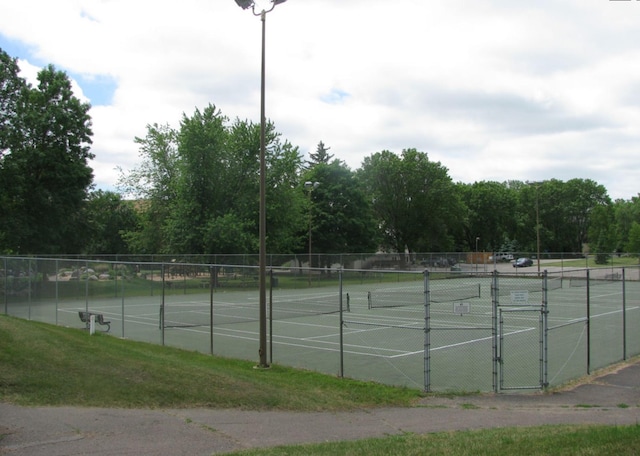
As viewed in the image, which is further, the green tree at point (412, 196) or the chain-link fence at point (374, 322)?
the green tree at point (412, 196)

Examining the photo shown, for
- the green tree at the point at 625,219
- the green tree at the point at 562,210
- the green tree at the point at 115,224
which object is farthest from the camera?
the green tree at the point at 562,210

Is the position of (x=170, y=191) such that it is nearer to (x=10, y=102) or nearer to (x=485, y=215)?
(x=10, y=102)

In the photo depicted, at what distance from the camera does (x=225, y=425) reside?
8328 millimetres

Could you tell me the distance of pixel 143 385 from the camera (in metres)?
10.1

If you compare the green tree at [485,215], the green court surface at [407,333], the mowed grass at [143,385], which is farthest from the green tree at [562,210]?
the mowed grass at [143,385]

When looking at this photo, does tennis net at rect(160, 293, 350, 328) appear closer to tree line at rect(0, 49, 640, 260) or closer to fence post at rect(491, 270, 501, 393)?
fence post at rect(491, 270, 501, 393)

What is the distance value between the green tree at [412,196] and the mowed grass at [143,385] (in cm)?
7408

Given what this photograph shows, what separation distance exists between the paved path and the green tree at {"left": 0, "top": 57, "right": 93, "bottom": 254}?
3729cm

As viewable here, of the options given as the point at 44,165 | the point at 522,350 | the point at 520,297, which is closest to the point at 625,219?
the point at 44,165

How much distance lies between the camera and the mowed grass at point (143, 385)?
30.6 feet

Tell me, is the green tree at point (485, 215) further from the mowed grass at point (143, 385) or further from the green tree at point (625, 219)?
the mowed grass at point (143, 385)

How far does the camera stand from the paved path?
6.99 metres

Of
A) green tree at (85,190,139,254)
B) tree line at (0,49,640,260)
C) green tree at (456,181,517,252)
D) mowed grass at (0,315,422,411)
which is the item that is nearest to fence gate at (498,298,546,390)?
mowed grass at (0,315,422,411)

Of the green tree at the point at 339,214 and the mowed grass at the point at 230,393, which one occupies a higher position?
the green tree at the point at 339,214
